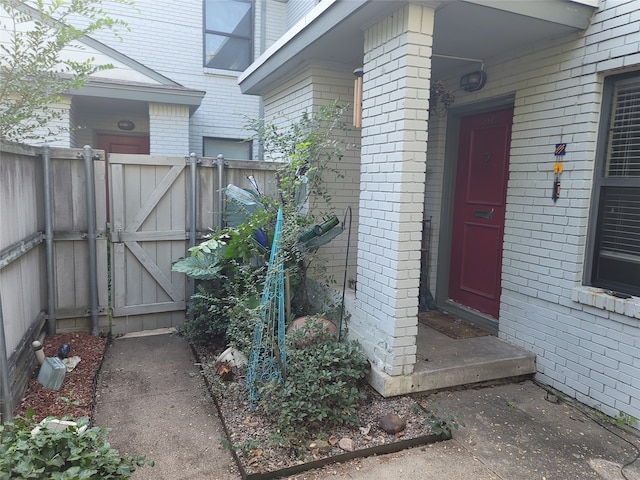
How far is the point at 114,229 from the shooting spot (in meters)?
4.55

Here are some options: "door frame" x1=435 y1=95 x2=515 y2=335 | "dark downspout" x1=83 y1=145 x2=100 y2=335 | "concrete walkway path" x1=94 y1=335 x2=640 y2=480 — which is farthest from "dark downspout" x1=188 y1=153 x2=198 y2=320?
"door frame" x1=435 y1=95 x2=515 y2=335

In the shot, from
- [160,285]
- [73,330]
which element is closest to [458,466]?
[160,285]

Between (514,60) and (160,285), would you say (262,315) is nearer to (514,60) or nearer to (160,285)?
(160,285)

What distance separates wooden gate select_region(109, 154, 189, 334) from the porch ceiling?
1.81 metres

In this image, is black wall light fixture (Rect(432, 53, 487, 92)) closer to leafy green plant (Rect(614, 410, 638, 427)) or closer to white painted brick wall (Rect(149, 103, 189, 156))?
leafy green plant (Rect(614, 410, 638, 427))

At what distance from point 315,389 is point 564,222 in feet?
7.72

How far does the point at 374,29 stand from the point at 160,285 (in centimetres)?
333

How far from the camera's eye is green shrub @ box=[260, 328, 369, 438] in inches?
113

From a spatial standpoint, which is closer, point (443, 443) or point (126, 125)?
point (443, 443)

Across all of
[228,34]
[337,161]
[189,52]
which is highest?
[228,34]

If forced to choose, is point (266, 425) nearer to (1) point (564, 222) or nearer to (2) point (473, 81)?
(1) point (564, 222)

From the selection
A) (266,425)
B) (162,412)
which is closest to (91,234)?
(162,412)

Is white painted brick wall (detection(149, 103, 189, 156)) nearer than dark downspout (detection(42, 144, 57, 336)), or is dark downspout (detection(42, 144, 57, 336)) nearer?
dark downspout (detection(42, 144, 57, 336))

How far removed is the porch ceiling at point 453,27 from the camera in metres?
3.14
